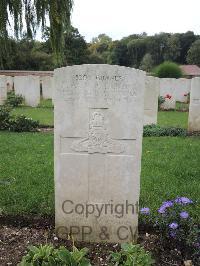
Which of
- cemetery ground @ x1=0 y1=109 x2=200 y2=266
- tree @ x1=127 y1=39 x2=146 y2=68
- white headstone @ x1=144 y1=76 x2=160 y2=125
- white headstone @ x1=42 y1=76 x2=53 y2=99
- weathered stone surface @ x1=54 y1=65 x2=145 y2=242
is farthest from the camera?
tree @ x1=127 y1=39 x2=146 y2=68

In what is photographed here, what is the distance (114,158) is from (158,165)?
2.95 m

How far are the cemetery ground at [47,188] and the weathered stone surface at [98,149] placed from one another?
22 centimetres

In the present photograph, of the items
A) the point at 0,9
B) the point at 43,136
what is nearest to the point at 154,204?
the point at 0,9

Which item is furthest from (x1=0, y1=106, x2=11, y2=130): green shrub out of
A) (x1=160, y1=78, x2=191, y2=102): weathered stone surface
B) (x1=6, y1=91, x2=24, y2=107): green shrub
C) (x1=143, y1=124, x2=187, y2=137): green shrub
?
(x1=160, y1=78, x2=191, y2=102): weathered stone surface

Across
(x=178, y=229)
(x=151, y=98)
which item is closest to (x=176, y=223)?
(x=178, y=229)

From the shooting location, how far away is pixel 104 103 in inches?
132

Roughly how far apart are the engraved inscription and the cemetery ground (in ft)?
3.05

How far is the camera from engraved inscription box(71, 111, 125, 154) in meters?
3.37

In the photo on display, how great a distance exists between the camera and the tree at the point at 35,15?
5133 mm

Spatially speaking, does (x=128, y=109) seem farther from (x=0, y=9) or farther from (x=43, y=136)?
(x=43, y=136)

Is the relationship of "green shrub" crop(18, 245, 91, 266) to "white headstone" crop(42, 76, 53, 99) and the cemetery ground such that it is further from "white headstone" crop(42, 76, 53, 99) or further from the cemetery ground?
"white headstone" crop(42, 76, 53, 99)

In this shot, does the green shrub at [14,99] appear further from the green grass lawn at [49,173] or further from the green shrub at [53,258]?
the green shrub at [53,258]

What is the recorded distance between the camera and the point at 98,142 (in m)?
3.42

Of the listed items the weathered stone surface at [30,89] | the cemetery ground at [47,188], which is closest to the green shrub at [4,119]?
the cemetery ground at [47,188]
